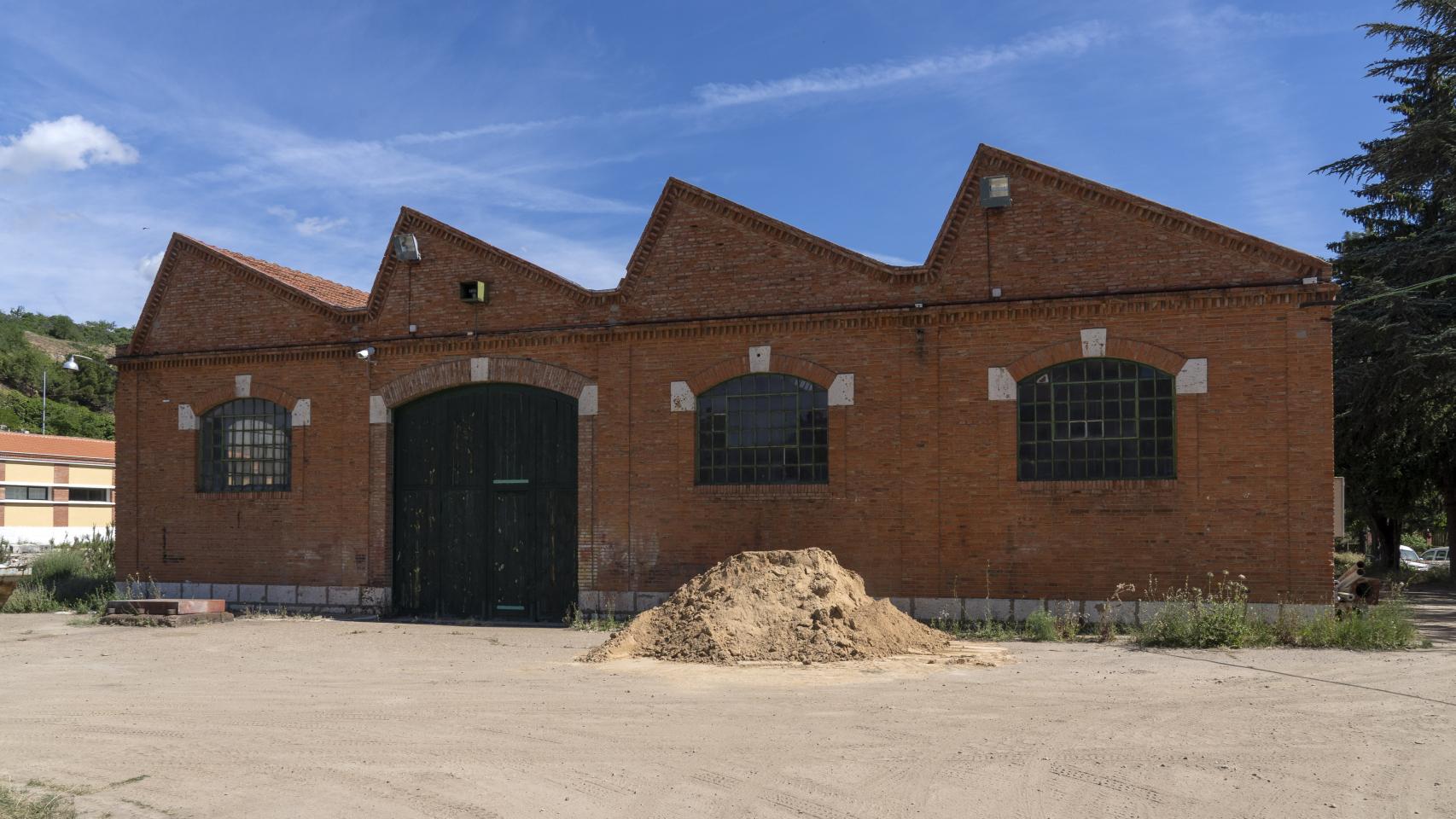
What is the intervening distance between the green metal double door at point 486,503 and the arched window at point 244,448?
237cm

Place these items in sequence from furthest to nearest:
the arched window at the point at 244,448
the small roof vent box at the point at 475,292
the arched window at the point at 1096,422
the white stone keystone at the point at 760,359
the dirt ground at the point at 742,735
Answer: the arched window at the point at 244,448 → the small roof vent box at the point at 475,292 → the white stone keystone at the point at 760,359 → the arched window at the point at 1096,422 → the dirt ground at the point at 742,735

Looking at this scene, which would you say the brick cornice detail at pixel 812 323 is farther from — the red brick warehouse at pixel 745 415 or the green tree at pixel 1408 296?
the green tree at pixel 1408 296

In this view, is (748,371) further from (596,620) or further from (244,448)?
(244,448)

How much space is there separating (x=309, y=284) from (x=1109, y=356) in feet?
50.0

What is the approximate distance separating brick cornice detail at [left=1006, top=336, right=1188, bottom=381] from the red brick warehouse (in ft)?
0.12

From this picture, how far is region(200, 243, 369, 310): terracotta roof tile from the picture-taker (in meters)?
20.1

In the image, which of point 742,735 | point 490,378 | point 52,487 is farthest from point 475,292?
point 52,487

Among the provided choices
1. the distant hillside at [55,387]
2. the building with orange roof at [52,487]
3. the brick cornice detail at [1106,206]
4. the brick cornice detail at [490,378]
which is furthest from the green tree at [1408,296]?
the distant hillside at [55,387]

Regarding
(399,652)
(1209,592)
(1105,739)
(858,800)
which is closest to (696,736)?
(858,800)

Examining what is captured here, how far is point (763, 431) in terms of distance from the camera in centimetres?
1694

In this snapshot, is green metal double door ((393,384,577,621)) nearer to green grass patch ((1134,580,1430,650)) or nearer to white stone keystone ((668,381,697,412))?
white stone keystone ((668,381,697,412))

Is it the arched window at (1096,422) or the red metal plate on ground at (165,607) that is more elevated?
the arched window at (1096,422)

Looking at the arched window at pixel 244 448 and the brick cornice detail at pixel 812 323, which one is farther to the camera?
the arched window at pixel 244 448

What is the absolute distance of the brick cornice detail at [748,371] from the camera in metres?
16.5
